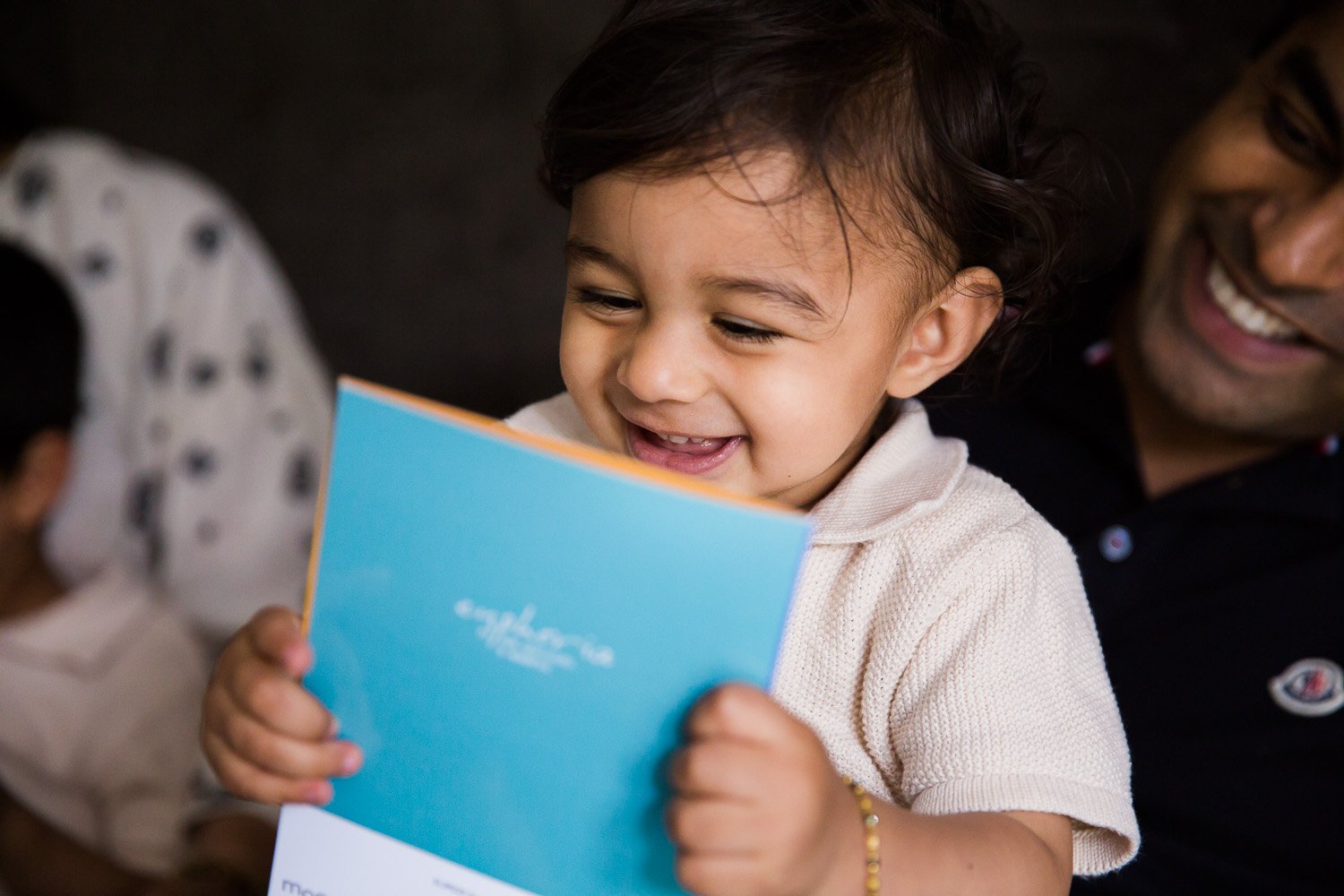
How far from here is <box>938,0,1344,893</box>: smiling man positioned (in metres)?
0.86

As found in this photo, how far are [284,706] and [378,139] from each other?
3.85 ft

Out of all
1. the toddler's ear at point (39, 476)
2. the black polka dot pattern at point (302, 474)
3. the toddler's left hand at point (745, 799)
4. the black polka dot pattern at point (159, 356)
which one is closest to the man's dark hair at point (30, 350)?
the toddler's ear at point (39, 476)

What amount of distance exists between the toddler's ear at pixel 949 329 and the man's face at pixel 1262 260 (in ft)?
1.00

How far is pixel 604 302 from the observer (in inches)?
27.5

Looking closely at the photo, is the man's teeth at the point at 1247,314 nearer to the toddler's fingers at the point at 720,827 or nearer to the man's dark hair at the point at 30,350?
the toddler's fingers at the point at 720,827

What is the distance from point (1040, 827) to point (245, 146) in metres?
1.51

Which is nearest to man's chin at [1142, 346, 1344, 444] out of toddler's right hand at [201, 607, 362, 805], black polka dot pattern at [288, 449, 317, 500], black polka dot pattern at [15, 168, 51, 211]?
toddler's right hand at [201, 607, 362, 805]

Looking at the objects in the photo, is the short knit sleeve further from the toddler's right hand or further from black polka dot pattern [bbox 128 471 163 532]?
black polka dot pattern [bbox 128 471 163 532]

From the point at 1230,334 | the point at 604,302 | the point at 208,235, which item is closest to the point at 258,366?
the point at 208,235

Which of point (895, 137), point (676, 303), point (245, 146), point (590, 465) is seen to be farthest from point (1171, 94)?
point (245, 146)

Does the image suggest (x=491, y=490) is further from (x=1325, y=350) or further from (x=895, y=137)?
(x=1325, y=350)

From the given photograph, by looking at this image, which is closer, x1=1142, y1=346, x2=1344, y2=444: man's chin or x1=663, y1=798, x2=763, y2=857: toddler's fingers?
x1=663, y1=798, x2=763, y2=857: toddler's fingers

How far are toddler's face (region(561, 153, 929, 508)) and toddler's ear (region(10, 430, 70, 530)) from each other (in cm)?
104

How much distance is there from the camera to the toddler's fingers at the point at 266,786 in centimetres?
60
